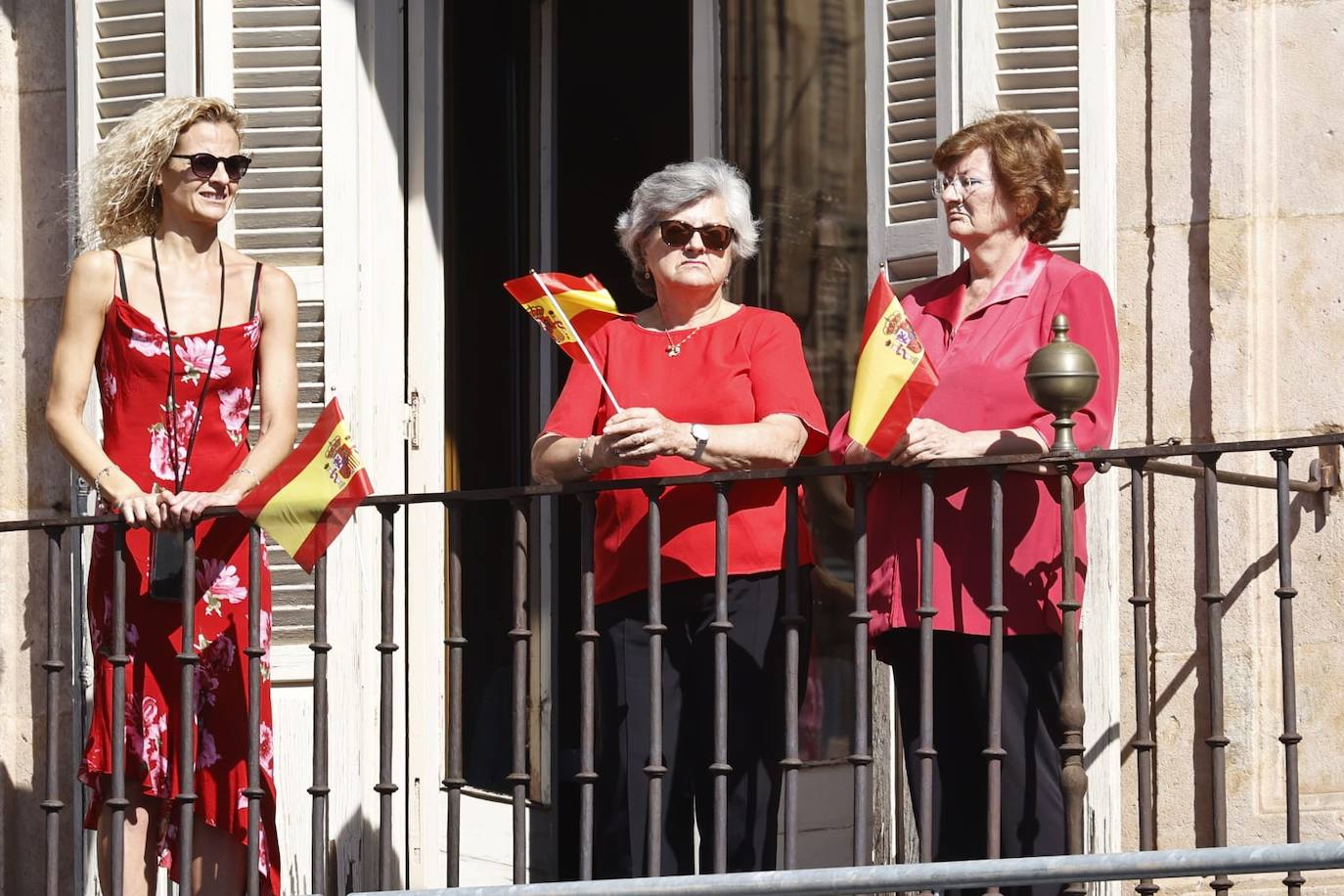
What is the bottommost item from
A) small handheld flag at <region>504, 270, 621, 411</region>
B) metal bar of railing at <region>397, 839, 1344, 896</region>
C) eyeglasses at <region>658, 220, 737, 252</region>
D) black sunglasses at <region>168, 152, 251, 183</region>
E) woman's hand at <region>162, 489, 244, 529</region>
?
metal bar of railing at <region>397, 839, 1344, 896</region>

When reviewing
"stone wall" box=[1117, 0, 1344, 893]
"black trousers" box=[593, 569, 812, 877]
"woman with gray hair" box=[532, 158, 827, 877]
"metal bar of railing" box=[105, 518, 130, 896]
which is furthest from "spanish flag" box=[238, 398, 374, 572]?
"stone wall" box=[1117, 0, 1344, 893]

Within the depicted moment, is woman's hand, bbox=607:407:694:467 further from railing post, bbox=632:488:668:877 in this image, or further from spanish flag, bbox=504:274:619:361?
spanish flag, bbox=504:274:619:361

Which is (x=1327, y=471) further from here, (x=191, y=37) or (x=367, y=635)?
(x=191, y=37)

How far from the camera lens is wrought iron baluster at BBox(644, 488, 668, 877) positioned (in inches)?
185

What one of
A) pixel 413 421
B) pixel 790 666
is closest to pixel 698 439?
pixel 790 666

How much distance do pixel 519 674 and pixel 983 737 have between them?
99 centimetres

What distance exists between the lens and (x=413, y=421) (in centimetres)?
648

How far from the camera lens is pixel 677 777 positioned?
488 cm

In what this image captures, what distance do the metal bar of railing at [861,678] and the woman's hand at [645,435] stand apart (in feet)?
1.19

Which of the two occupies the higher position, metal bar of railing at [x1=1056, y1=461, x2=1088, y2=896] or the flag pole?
the flag pole

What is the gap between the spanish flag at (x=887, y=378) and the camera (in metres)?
4.49

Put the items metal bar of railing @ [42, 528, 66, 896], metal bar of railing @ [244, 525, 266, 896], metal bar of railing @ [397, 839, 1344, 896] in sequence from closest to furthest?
1. metal bar of railing @ [397, 839, 1344, 896]
2. metal bar of railing @ [244, 525, 266, 896]
3. metal bar of railing @ [42, 528, 66, 896]

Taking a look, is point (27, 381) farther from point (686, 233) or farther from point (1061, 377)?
point (1061, 377)

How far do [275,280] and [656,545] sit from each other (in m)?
1.11
